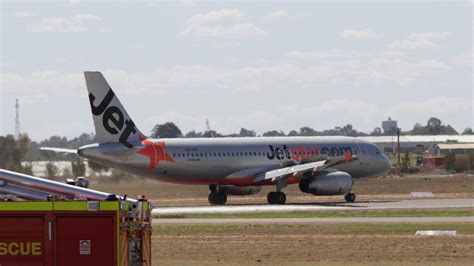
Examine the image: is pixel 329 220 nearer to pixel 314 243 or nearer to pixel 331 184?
pixel 314 243

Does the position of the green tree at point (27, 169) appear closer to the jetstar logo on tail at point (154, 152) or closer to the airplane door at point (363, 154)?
the jetstar logo on tail at point (154, 152)

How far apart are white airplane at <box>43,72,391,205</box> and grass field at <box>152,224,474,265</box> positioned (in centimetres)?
1774

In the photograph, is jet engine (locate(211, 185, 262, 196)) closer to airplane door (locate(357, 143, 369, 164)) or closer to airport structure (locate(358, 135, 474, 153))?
airplane door (locate(357, 143, 369, 164))

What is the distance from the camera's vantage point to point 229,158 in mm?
60469

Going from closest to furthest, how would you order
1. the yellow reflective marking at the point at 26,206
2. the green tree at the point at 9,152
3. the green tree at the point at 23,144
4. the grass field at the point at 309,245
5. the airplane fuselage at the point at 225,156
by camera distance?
the yellow reflective marking at the point at 26,206, the grass field at the point at 309,245, the airplane fuselage at the point at 225,156, the green tree at the point at 9,152, the green tree at the point at 23,144

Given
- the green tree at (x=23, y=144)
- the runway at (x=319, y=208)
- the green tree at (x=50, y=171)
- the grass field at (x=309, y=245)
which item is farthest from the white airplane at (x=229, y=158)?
the green tree at (x=23, y=144)

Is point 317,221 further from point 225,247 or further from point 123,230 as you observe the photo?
point 123,230

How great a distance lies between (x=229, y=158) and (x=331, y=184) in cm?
593

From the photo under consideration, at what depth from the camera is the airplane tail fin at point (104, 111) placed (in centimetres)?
5628

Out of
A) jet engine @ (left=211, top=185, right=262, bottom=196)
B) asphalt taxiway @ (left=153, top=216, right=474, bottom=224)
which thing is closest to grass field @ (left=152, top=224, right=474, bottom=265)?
asphalt taxiway @ (left=153, top=216, right=474, bottom=224)

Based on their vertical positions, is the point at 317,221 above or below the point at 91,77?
below

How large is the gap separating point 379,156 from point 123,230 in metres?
47.7

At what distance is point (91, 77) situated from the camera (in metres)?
56.2

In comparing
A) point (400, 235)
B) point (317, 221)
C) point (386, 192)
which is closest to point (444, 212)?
point (317, 221)
